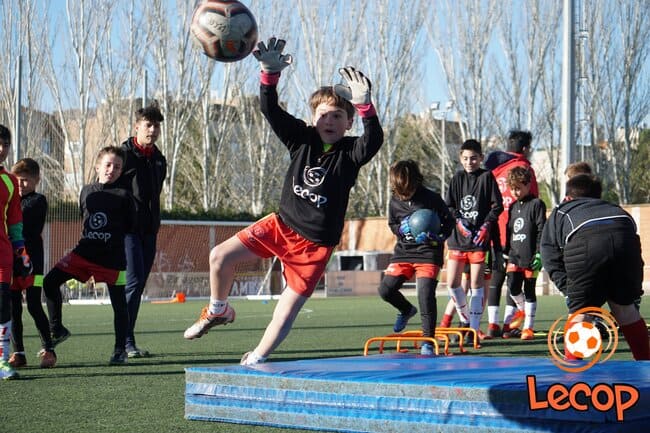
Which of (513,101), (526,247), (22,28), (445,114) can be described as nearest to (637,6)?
(513,101)

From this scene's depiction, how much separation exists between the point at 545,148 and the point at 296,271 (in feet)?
129

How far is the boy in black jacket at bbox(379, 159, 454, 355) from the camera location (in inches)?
331

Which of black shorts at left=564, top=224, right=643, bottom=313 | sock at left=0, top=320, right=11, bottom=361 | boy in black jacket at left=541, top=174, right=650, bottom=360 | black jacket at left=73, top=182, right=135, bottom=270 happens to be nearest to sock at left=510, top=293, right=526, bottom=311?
boy in black jacket at left=541, top=174, right=650, bottom=360

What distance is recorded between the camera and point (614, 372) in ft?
16.3

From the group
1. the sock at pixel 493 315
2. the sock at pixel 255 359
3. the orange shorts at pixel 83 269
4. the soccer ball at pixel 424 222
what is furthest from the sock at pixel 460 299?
the sock at pixel 255 359

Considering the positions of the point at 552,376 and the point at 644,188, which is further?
the point at 644,188

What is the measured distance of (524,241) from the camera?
10.5 m

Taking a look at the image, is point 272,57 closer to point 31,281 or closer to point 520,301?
point 31,281

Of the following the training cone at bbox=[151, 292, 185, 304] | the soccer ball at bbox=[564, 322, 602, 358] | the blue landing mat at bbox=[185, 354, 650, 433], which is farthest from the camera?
the training cone at bbox=[151, 292, 185, 304]

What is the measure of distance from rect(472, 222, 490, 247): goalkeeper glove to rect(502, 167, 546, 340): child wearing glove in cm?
80

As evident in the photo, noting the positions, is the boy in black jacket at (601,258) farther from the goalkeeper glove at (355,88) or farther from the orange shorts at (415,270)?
the orange shorts at (415,270)

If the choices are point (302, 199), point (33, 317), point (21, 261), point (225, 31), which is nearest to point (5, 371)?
point (21, 261)

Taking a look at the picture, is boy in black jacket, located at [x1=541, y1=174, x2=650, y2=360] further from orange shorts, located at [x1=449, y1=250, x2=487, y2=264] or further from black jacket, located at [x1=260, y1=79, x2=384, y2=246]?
orange shorts, located at [x1=449, y1=250, x2=487, y2=264]

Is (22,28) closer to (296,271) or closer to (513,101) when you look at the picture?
(513,101)
